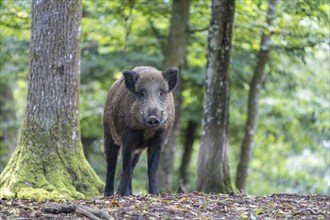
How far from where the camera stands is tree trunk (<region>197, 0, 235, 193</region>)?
11109 millimetres

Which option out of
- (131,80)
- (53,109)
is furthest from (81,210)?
(53,109)

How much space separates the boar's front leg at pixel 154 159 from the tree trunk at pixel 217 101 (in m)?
1.88

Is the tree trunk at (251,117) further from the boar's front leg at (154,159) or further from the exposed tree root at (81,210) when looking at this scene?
the exposed tree root at (81,210)

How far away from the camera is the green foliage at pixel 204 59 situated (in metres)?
14.7

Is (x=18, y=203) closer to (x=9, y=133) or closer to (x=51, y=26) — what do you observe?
(x=51, y=26)

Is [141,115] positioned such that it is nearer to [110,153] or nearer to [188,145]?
[110,153]

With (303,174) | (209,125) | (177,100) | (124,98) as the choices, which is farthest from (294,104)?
(124,98)

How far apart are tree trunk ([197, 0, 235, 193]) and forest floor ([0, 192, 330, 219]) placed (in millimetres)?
2999

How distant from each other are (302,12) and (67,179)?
20.2 ft

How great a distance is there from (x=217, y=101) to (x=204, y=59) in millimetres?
9125

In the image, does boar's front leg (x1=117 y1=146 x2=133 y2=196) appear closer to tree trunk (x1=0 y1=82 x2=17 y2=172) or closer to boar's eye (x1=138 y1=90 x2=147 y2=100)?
boar's eye (x1=138 y1=90 x2=147 y2=100)

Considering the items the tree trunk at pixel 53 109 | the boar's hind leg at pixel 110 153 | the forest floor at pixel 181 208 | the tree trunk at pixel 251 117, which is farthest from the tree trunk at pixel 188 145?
the forest floor at pixel 181 208

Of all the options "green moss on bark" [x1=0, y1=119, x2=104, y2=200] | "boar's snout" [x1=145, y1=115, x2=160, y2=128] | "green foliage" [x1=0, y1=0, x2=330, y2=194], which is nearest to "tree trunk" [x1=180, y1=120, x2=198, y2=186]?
"green foliage" [x1=0, y1=0, x2=330, y2=194]

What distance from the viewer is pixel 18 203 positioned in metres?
7.71
